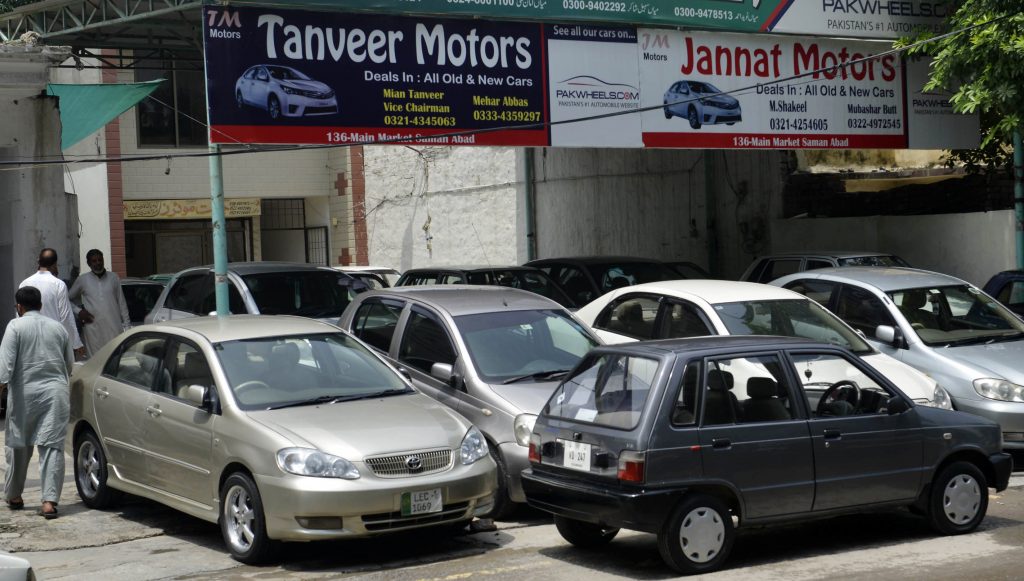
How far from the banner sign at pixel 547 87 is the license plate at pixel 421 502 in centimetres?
759

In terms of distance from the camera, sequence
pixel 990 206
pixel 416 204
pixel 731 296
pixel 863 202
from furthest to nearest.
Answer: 1. pixel 416 204
2. pixel 863 202
3. pixel 990 206
4. pixel 731 296

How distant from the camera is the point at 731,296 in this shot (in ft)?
36.4

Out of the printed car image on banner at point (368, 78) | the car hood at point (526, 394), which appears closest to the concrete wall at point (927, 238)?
the printed car image on banner at point (368, 78)

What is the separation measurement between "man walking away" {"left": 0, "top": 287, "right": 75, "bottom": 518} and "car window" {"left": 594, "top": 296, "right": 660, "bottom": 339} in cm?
518

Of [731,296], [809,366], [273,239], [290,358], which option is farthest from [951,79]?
[273,239]

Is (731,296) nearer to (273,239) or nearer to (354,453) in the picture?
(354,453)

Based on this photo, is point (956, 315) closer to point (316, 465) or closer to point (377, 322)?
point (377, 322)

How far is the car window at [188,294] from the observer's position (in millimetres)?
14602

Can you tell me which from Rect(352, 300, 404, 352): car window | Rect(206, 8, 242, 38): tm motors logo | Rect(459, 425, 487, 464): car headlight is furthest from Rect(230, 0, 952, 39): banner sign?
Rect(459, 425, 487, 464): car headlight

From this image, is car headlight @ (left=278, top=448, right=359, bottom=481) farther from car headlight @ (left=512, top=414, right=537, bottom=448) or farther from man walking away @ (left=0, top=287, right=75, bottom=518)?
man walking away @ (left=0, top=287, right=75, bottom=518)

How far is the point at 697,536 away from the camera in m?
7.08

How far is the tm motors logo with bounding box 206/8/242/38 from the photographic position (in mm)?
14133

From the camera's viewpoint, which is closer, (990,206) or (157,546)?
(157,546)

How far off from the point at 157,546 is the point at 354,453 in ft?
6.48
